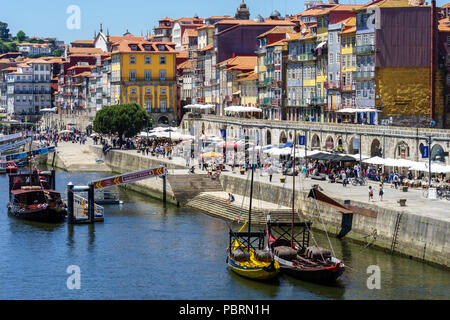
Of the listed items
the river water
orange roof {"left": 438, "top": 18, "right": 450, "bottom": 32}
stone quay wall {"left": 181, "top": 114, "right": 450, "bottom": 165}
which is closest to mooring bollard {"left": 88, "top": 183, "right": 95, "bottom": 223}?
the river water

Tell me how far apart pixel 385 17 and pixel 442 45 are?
277 inches

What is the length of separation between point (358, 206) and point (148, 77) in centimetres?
9763

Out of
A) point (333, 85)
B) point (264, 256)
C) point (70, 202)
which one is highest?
point (333, 85)

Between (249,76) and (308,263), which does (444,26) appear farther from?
(308,263)

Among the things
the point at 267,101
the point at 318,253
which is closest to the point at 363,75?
the point at 267,101

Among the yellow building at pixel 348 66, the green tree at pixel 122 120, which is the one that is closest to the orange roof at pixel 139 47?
the green tree at pixel 122 120

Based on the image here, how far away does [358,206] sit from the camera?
2426 inches

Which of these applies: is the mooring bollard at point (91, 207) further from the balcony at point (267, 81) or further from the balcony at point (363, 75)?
the balcony at point (267, 81)

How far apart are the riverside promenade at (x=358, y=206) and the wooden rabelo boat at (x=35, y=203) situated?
1183 centimetres

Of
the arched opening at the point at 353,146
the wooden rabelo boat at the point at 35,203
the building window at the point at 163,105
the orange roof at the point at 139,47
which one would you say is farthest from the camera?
the building window at the point at 163,105

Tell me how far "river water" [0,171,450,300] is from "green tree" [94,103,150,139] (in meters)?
56.5

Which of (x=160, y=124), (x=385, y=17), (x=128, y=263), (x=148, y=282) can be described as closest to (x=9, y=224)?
(x=128, y=263)

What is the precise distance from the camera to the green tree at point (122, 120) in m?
128
